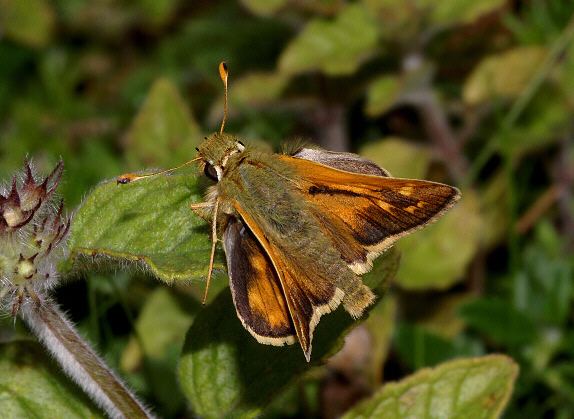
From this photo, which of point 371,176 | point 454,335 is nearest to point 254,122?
point 454,335

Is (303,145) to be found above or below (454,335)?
above

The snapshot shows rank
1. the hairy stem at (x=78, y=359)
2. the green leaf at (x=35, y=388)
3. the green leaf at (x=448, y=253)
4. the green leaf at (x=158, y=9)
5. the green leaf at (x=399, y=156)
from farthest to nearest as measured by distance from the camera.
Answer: the green leaf at (x=158, y=9)
the green leaf at (x=399, y=156)
the green leaf at (x=448, y=253)
the green leaf at (x=35, y=388)
the hairy stem at (x=78, y=359)

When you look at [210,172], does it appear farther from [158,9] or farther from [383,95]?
[158,9]

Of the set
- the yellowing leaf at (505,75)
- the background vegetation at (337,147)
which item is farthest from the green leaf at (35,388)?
the yellowing leaf at (505,75)

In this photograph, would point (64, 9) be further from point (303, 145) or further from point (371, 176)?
point (371, 176)

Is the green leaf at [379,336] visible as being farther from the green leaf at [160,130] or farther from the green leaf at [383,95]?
the green leaf at [160,130]

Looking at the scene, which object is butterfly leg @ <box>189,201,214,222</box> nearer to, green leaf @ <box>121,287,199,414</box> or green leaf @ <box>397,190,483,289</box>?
green leaf @ <box>121,287,199,414</box>

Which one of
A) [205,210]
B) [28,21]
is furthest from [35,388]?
[28,21]
